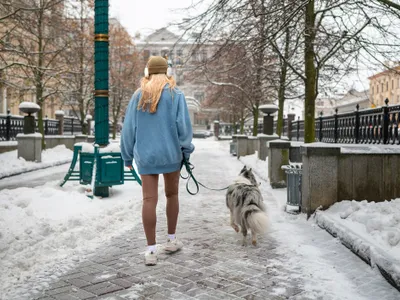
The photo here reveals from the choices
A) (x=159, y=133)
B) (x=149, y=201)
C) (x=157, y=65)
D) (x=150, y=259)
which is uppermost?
(x=157, y=65)

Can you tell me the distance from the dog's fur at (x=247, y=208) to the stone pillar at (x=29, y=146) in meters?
13.4

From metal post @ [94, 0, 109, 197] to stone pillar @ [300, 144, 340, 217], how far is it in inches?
180

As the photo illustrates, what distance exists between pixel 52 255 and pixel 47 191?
3.11 metres

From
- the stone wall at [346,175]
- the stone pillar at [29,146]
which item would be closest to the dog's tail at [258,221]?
the stone wall at [346,175]

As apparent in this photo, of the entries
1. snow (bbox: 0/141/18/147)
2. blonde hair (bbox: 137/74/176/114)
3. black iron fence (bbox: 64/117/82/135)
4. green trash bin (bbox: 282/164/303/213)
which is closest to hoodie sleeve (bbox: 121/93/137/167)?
blonde hair (bbox: 137/74/176/114)

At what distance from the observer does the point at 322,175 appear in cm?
690

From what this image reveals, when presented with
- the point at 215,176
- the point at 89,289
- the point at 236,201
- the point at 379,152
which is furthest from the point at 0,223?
the point at 215,176

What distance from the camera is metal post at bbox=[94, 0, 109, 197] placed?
29.0 feet

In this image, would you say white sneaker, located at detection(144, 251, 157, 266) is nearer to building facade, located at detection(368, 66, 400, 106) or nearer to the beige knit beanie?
the beige knit beanie

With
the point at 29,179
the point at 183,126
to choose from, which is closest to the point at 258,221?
the point at 183,126

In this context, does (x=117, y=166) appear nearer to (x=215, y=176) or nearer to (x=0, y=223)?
(x=0, y=223)

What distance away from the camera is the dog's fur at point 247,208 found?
502 cm

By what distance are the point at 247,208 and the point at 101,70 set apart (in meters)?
5.37

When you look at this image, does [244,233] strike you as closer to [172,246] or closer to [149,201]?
[172,246]
